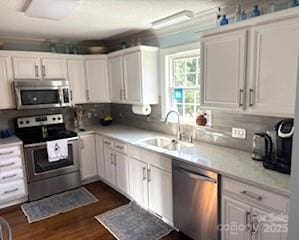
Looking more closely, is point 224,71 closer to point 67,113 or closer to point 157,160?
point 157,160

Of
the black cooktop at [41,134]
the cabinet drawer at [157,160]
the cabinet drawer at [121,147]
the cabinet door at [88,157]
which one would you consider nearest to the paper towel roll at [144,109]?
the cabinet drawer at [121,147]

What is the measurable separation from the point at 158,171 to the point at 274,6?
1928mm

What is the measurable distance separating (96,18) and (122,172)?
2006mm

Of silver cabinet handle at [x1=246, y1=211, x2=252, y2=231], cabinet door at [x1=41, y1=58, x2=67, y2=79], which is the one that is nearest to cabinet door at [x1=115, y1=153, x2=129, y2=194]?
cabinet door at [x1=41, y1=58, x2=67, y2=79]

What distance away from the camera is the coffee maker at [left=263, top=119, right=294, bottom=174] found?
1792mm

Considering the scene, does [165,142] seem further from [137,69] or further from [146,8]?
[146,8]

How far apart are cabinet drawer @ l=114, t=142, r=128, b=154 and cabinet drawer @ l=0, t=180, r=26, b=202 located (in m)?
1.37

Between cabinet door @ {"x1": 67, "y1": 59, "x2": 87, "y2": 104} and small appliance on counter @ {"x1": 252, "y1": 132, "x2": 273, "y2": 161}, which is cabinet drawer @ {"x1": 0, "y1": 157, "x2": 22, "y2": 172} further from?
small appliance on counter @ {"x1": 252, "y1": 132, "x2": 273, "y2": 161}

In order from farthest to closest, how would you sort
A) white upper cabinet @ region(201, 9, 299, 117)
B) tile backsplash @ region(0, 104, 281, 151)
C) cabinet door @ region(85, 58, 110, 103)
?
cabinet door @ region(85, 58, 110, 103) → tile backsplash @ region(0, 104, 281, 151) → white upper cabinet @ region(201, 9, 299, 117)

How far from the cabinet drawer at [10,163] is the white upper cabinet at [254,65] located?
2.60 meters

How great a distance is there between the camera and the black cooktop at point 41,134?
327 centimetres

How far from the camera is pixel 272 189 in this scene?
62.8 inches

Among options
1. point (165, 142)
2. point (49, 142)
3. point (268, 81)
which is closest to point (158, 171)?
point (165, 142)

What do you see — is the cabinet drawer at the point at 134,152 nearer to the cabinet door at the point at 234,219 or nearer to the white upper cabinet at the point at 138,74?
the white upper cabinet at the point at 138,74
